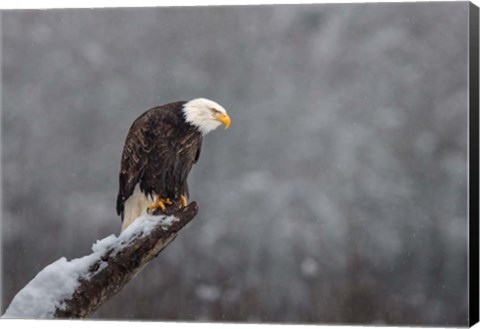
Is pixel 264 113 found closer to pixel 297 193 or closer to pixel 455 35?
pixel 297 193

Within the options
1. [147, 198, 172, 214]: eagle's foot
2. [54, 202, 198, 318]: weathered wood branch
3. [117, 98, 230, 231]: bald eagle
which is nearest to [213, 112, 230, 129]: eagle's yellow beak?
[117, 98, 230, 231]: bald eagle

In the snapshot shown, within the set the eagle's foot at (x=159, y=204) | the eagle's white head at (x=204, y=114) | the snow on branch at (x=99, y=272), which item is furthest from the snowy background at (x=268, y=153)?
the snow on branch at (x=99, y=272)

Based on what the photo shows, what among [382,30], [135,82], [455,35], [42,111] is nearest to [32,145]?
[42,111]

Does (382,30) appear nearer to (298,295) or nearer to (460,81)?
(460,81)

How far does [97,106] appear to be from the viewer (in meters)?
7.51

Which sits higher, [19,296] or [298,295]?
[19,296]

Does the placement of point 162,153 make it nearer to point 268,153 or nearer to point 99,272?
point 268,153

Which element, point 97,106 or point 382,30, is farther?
point 97,106

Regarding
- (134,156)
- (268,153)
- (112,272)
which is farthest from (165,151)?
(112,272)

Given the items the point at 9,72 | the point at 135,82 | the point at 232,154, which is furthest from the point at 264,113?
the point at 9,72

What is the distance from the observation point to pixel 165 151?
725 cm

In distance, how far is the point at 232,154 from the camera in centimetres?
732

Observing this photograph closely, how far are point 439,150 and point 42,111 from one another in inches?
115

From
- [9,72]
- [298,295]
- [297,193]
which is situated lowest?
[298,295]
